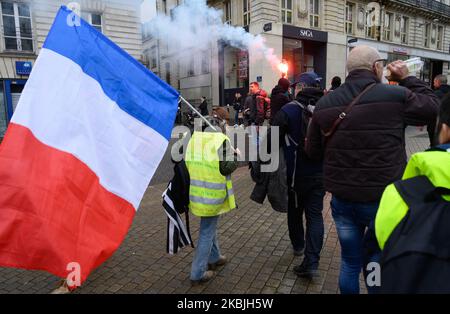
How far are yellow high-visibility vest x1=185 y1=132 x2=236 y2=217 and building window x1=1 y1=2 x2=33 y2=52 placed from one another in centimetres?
1627

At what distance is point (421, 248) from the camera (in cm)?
112

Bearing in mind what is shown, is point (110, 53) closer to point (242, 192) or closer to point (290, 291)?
point (290, 291)

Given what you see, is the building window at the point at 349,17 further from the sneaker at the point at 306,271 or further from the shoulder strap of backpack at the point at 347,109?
the shoulder strap of backpack at the point at 347,109

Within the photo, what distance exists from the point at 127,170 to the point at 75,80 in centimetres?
78

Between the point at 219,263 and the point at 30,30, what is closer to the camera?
the point at 219,263

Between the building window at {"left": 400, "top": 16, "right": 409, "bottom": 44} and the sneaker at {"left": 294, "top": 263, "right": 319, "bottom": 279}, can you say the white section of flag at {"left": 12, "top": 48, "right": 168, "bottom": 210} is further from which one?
the building window at {"left": 400, "top": 16, "right": 409, "bottom": 44}

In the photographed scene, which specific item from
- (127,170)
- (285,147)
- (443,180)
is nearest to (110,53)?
(127,170)

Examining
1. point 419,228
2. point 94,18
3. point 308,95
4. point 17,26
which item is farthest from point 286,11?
point 419,228

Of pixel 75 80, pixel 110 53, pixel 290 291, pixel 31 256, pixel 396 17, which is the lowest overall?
pixel 290 291

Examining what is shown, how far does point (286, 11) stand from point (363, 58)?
22.2 m

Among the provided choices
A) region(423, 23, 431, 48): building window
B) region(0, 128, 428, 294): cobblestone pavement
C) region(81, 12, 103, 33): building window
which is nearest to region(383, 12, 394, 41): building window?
region(423, 23, 431, 48): building window

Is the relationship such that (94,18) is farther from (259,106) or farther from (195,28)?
(259,106)

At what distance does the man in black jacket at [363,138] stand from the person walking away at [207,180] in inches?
39.0
